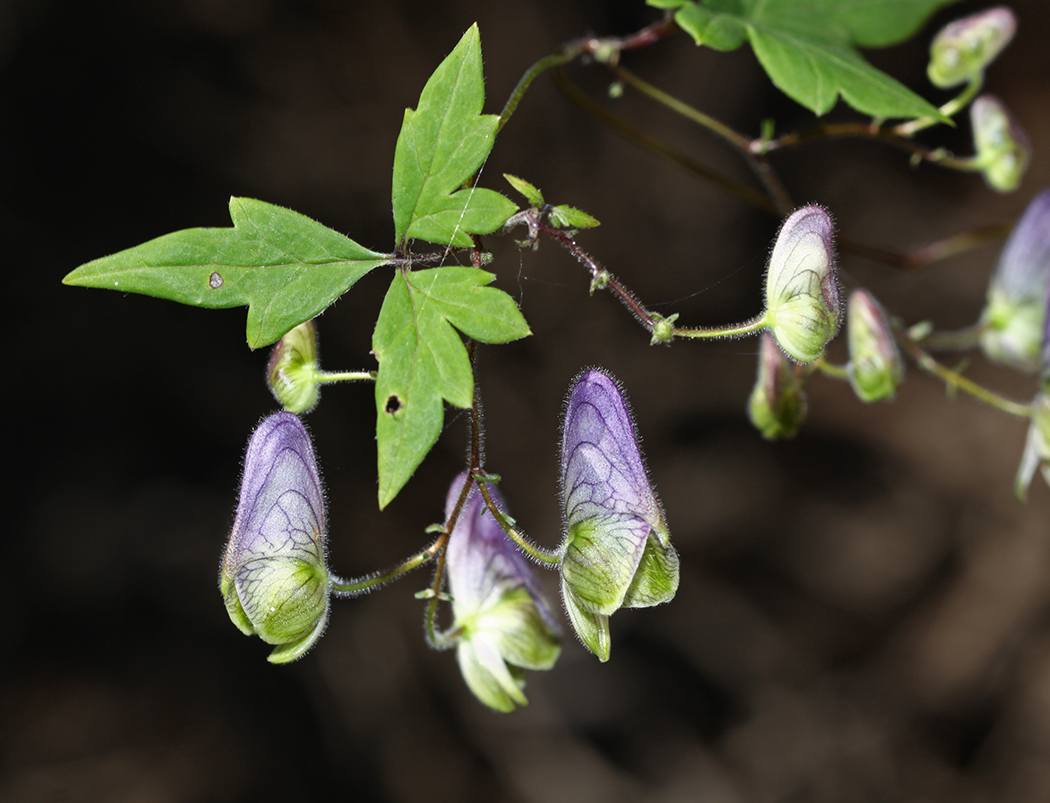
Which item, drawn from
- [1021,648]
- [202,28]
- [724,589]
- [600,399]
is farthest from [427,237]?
[1021,648]

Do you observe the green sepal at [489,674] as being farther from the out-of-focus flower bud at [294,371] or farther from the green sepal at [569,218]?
the green sepal at [569,218]

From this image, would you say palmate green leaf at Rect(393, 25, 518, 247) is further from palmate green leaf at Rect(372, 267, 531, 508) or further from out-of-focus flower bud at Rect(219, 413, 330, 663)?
out-of-focus flower bud at Rect(219, 413, 330, 663)

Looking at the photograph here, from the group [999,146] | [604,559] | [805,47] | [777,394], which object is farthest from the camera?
[999,146]

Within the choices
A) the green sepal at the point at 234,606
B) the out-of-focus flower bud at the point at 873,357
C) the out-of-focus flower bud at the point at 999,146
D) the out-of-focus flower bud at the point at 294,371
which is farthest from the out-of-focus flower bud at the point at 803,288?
the out-of-focus flower bud at the point at 999,146

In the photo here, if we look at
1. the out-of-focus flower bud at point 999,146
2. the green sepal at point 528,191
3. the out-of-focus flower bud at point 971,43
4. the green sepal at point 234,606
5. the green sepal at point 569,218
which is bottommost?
the green sepal at point 234,606

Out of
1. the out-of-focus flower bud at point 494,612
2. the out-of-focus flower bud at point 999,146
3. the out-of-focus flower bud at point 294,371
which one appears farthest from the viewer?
the out-of-focus flower bud at point 999,146

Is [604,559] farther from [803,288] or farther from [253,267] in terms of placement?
[253,267]

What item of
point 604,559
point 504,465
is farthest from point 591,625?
point 504,465

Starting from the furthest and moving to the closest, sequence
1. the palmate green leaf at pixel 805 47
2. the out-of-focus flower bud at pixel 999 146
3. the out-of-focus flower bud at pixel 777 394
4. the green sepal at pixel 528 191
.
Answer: the out-of-focus flower bud at pixel 999 146 < the out-of-focus flower bud at pixel 777 394 < the palmate green leaf at pixel 805 47 < the green sepal at pixel 528 191
